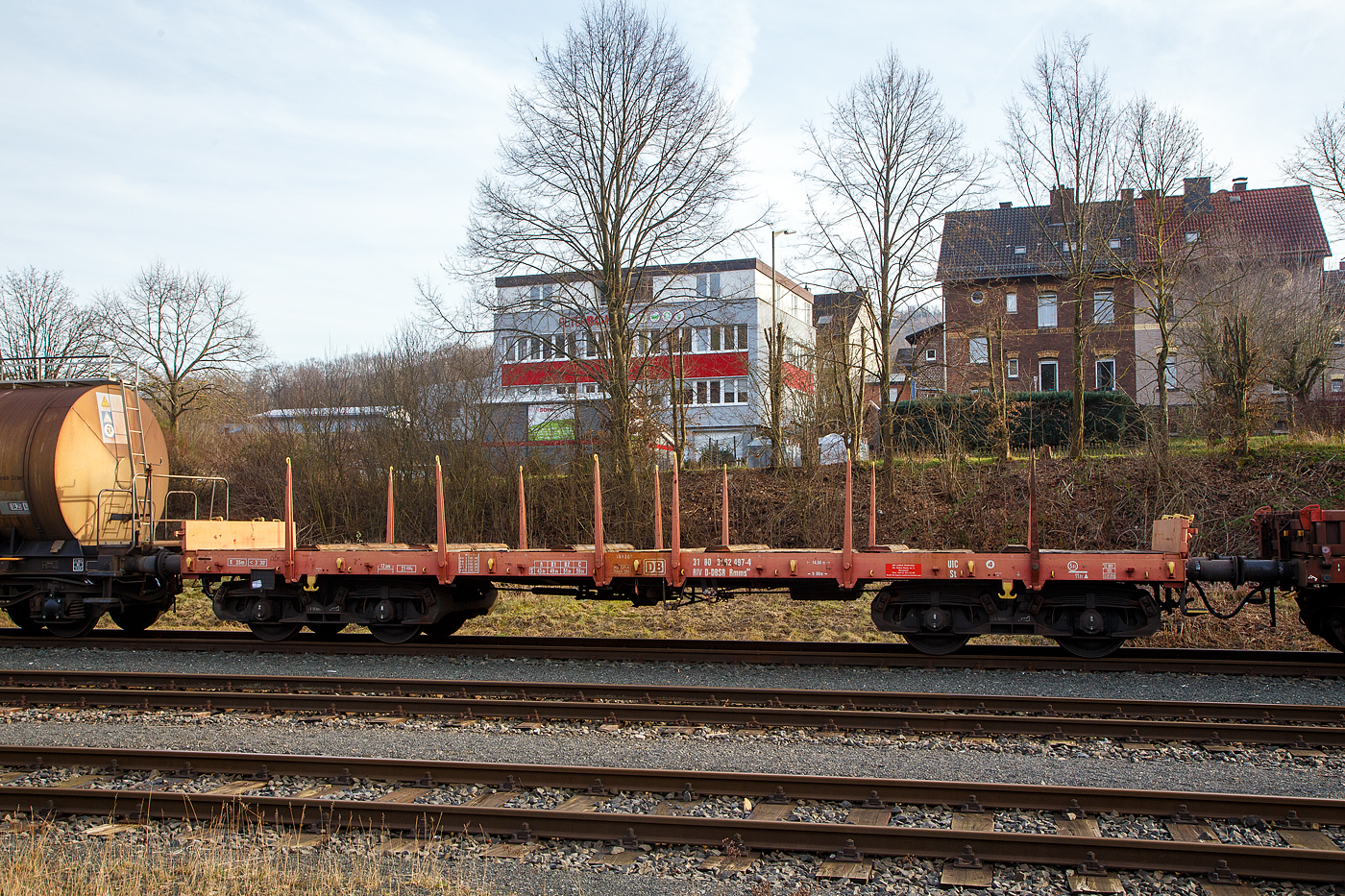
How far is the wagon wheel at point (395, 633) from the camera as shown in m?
11.5

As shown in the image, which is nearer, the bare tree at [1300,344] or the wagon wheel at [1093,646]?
the wagon wheel at [1093,646]

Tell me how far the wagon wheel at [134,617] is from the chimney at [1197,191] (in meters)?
23.9

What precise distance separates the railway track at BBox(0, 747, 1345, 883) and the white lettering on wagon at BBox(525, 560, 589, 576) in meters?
4.10

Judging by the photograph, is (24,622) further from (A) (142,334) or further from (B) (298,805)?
(A) (142,334)

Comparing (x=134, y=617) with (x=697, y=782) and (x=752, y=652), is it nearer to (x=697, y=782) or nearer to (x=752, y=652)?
(x=752, y=652)

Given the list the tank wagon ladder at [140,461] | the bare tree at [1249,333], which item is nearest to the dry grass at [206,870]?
the tank wagon ladder at [140,461]

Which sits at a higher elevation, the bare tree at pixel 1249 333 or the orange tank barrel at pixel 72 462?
the bare tree at pixel 1249 333

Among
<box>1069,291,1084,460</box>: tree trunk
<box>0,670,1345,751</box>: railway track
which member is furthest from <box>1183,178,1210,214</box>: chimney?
<box>0,670,1345,751</box>: railway track

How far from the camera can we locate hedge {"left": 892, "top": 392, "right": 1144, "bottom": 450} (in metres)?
22.4

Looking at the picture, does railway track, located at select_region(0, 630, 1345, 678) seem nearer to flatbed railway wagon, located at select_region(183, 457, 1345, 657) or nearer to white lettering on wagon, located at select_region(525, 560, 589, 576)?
flatbed railway wagon, located at select_region(183, 457, 1345, 657)

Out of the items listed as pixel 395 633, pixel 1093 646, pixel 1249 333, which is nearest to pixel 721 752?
pixel 1093 646

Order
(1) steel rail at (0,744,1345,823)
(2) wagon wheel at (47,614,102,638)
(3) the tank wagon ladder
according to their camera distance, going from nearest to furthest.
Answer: (1) steel rail at (0,744,1345,823), (2) wagon wheel at (47,614,102,638), (3) the tank wagon ladder

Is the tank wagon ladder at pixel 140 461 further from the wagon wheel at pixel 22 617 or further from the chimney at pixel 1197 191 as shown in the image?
the chimney at pixel 1197 191

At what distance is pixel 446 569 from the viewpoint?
1074cm
